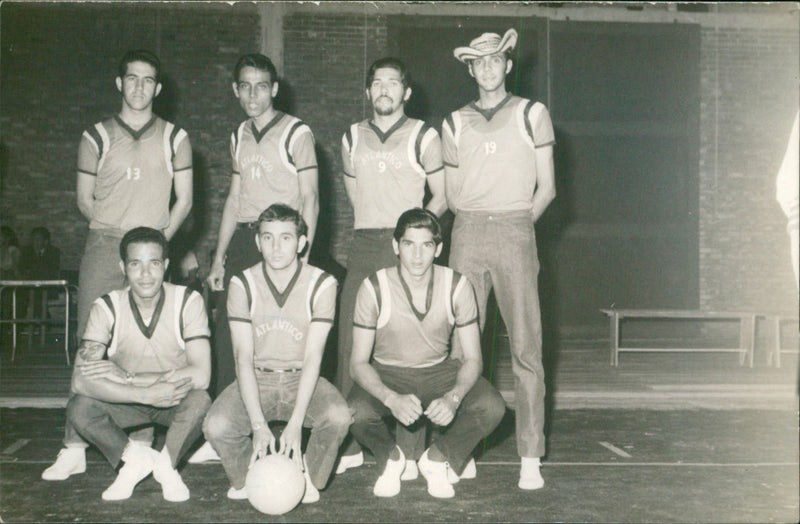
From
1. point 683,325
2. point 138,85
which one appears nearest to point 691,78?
point 683,325

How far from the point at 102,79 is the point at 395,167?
22.9 feet

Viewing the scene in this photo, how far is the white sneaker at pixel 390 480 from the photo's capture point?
3643 mm

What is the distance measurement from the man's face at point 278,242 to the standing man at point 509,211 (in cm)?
81

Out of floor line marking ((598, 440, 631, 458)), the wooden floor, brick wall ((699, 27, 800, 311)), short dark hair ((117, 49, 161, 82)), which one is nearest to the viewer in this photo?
short dark hair ((117, 49, 161, 82))

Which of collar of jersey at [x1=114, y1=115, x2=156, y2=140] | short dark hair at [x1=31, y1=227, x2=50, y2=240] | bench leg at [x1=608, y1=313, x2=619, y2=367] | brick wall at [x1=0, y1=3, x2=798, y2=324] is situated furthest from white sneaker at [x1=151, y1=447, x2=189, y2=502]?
short dark hair at [x1=31, y1=227, x2=50, y2=240]

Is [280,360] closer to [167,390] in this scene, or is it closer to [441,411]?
[167,390]

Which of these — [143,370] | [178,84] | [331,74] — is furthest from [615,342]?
[178,84]

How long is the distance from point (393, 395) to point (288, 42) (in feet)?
23.6

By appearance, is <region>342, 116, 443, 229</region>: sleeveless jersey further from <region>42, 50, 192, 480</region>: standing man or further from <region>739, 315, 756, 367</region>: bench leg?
<region>739, 315, 756, 367</region>: bench leg

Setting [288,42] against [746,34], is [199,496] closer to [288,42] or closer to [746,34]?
[288,42]

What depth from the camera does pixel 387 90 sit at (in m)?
4.16

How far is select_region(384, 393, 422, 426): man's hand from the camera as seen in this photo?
357 cm

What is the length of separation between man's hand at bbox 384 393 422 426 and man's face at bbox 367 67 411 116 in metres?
1.50

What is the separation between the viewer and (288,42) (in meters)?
9.88
